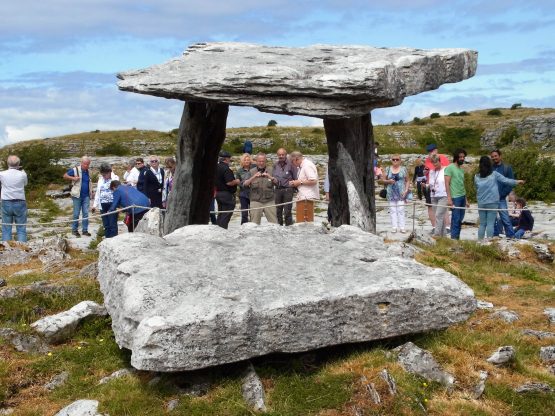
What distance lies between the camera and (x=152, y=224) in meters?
14.0

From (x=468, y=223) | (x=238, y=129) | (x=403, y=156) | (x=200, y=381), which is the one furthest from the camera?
(x=238, y=129)

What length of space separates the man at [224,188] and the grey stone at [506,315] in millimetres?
6687

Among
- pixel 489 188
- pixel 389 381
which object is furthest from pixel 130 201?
pixel 389 381

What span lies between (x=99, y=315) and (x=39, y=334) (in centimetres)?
76

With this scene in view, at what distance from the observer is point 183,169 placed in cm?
1329

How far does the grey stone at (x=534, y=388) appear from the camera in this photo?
8266mm

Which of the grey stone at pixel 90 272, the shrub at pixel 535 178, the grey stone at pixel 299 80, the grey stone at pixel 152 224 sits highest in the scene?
the grey stone at pixel 299 80

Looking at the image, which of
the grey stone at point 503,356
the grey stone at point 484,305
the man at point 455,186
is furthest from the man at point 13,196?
the grey stone at point 503,356

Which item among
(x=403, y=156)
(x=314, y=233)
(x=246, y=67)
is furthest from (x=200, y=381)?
(x=403, y=156)

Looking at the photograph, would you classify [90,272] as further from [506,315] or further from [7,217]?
[506,315]

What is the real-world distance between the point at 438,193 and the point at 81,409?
1084cm

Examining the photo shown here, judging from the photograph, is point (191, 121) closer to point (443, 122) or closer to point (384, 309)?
point (384, 309)

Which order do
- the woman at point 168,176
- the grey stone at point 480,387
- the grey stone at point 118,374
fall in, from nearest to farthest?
the grey stone at point 480,387
the grey stone at point 118,374
the woman at point 168,176

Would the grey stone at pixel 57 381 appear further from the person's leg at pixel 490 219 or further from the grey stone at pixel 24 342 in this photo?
the person's leg at pixel 490 219
